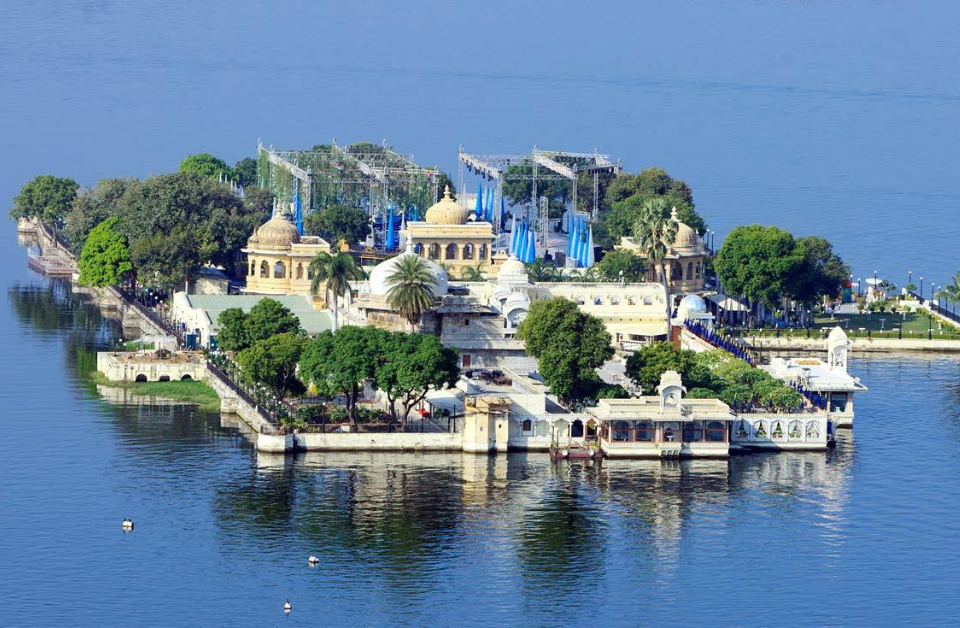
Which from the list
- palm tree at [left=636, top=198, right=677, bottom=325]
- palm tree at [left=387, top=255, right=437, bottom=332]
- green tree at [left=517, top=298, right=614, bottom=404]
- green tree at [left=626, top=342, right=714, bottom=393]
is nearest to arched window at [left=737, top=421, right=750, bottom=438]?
green tree at [left=626, top=342, right=714, bottom=393]

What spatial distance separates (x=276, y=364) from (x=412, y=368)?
432 inches

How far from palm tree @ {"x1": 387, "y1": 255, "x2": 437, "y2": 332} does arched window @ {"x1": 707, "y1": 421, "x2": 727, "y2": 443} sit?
2452cm

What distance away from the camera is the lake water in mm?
126812

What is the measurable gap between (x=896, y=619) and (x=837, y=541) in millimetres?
12830

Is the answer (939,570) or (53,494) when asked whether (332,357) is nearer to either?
(53,494)

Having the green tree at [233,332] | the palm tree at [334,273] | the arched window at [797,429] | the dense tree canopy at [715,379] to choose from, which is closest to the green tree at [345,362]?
the green tree at [233,332]

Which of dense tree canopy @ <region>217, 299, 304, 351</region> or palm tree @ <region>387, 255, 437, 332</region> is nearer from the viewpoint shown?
palm tree @ <region>387, 255, 437, 332</region>

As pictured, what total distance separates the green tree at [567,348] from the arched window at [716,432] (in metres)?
9.18

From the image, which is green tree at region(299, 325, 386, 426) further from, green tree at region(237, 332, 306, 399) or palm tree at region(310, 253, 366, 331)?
palm tree at region(310, 253, 366, 331)

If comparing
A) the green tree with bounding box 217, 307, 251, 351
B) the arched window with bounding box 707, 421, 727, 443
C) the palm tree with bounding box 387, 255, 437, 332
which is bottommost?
the arched window with bounding box 707, 421, 727, 443

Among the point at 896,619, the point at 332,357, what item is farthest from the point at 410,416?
the point at 896,619

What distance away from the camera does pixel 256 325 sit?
173125 mm

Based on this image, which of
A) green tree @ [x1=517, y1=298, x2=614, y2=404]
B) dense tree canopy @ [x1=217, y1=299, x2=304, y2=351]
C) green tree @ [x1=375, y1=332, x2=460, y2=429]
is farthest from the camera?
dense tree canopy @ [x1=217, y1=299, x2=304, y2=351]

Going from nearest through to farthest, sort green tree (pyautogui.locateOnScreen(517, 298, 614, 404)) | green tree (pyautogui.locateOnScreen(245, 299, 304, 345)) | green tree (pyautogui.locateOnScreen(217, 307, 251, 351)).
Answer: green tree (pyautogui.locateOnScreen(517, 298, 614, 404))
green tree (pyautogui.locateOnScreen(245, 299, 304, 345))
green tree (pyautogui.locateOnScreen(217, 307, 251, 351))
